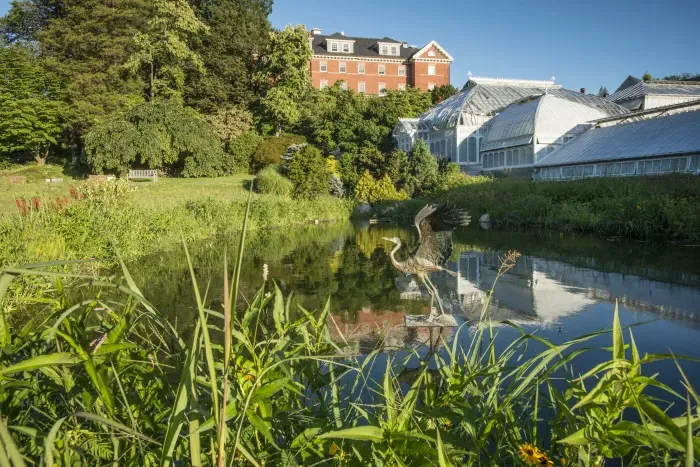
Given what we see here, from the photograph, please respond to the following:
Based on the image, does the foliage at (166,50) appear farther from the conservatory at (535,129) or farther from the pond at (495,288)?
the pond at (495,288)

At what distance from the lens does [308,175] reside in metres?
26.5

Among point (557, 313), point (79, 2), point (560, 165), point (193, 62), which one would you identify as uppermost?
point (79, 2)

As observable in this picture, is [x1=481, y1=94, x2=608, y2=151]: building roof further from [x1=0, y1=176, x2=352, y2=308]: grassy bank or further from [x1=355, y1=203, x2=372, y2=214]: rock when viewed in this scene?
[x1=0, y1=176, x2=352, y2=308]: grassy bank

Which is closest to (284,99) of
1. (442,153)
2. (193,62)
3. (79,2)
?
(193,62)

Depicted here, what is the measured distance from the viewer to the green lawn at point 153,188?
19486mm

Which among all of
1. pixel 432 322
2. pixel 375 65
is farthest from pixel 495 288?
pixel 375 65

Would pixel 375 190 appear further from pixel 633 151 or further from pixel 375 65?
pixel 375 65

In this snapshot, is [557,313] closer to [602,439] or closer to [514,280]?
[514,280]

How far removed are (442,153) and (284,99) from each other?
11.6 meters

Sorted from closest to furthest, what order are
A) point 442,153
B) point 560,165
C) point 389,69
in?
point 560,165
point 442,153
point 389,69

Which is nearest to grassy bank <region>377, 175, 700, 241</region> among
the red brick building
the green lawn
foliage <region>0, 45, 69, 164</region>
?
the green lawn

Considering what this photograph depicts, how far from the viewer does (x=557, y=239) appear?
48.6ft

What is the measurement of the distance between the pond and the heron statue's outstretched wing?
78 cm

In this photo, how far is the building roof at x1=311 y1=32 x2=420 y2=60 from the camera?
49.0 m
